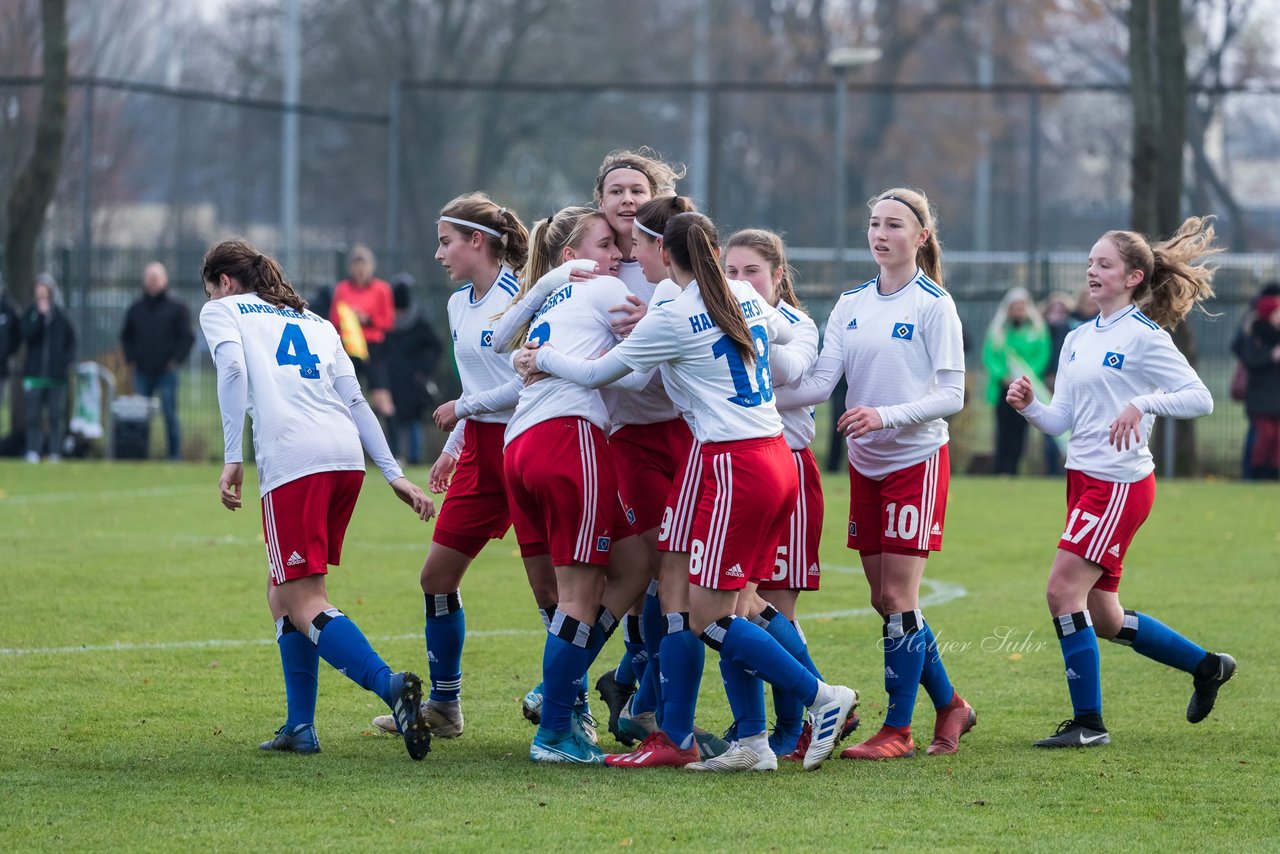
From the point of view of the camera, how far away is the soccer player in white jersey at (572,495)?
5.58 metres

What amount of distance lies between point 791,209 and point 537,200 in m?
7.34

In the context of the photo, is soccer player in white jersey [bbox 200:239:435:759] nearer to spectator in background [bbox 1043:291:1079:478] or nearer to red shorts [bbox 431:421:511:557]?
red shorts [bbox 431:421:511:557]

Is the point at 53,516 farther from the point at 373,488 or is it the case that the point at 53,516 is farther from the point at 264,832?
the point at 264,832

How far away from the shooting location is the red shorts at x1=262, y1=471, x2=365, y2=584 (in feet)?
18.6

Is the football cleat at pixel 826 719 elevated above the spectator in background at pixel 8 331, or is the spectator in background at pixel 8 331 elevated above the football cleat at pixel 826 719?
the spectator in background at pixel 8 331

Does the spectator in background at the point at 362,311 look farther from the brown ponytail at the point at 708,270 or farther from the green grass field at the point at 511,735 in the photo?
the brown ponytail at the point at 708,270

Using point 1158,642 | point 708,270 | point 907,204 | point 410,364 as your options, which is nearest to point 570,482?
point 708,270

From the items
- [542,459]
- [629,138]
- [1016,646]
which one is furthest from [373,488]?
[629,138]

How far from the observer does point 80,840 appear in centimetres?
452

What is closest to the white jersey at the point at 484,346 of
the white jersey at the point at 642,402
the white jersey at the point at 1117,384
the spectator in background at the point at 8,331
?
the white jersey at the point at 642,402

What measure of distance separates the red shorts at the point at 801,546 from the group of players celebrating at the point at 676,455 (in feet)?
0.04

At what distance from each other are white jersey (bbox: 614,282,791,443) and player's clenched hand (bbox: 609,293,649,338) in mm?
252

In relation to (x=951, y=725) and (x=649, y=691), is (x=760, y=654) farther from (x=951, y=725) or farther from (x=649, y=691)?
(x=951, y=725)

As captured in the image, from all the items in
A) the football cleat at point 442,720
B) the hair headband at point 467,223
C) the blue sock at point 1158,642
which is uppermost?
the hair headband at point 467,223
